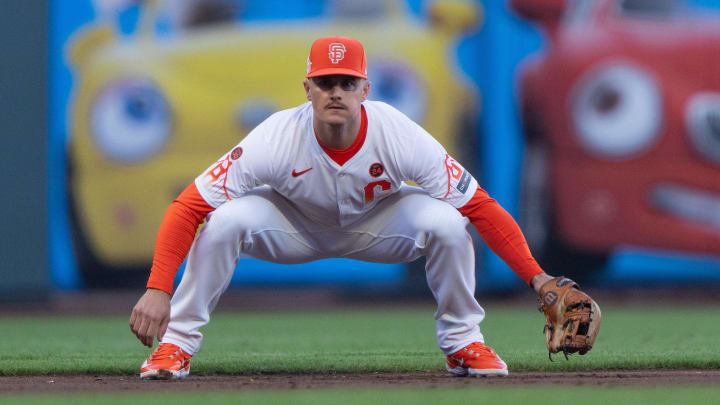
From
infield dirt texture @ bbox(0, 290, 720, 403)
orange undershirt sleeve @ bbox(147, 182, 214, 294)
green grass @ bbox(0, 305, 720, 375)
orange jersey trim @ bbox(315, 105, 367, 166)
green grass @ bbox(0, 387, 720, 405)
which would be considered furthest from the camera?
green grass @ bbox(0, 305, 720, 375)

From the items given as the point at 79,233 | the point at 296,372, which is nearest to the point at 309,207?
the point at 296,372

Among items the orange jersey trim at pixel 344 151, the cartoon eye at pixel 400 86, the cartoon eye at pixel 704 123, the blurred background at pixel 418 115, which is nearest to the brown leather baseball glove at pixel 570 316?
the orange jersey trim at pixel 344 151

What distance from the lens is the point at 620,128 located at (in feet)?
29.4

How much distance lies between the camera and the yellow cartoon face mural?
354 inches

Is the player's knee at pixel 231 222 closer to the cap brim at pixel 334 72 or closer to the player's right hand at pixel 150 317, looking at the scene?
the player's right hand at pixel 150 317

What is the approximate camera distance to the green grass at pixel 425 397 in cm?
325

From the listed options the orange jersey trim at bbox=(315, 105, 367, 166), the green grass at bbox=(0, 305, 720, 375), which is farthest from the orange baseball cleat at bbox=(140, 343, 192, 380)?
the orange jersey trim at bbox=(315, 105, 367, 166)

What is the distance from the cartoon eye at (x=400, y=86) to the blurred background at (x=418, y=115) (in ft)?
0.04

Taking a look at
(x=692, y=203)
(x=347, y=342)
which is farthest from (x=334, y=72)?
(x=692, y=203)

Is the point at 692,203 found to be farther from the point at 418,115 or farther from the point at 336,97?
the point at 336,97

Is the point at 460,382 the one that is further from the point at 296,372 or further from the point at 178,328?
the point at 178,328

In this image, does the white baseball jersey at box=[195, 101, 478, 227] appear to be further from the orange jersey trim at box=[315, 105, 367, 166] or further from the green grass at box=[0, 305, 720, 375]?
the green grass at box=[0, 305, 720, 375]

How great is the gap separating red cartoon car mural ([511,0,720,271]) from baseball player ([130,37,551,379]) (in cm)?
483

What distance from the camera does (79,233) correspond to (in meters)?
8.99
